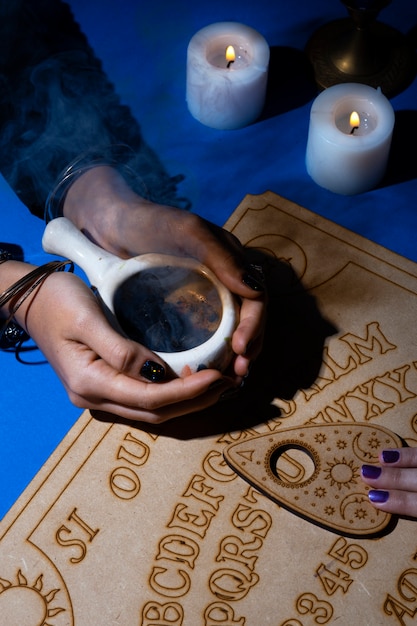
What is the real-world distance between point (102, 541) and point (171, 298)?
0.28 metres

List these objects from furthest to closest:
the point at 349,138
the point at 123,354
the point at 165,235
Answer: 1. the point at 349,138
2. the point at 165,235
3. the point at 123,354

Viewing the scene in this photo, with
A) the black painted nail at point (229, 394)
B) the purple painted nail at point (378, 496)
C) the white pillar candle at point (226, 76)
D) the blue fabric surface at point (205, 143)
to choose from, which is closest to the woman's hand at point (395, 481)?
the purple painted nail at point (378, 496)

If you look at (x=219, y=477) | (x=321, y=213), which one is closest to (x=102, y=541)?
(x=219, y=477)

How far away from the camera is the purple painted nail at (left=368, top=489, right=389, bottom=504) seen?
86 cm

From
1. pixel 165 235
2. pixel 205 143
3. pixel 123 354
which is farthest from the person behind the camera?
pixel 205 143

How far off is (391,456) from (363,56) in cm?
66

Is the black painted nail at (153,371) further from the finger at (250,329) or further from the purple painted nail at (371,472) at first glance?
the purple painted nail at (371,472)

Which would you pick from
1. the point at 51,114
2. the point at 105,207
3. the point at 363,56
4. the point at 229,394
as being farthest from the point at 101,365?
the point at 363,56

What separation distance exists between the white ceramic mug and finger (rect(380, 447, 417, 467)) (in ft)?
0.69

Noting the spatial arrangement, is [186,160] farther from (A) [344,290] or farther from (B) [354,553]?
(B) [354,553]

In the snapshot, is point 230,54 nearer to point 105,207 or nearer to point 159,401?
point 105,207

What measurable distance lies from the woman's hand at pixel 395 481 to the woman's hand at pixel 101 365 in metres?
0.19

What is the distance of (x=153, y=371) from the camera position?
83cm

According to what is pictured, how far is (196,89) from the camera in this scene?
3.89 ft
